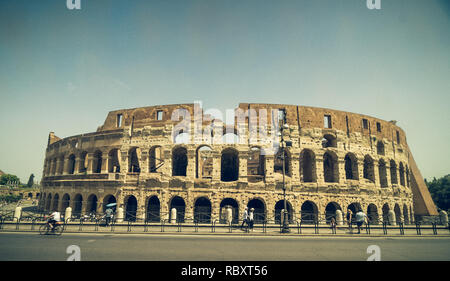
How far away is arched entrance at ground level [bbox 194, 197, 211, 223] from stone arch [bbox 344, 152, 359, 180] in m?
15.1

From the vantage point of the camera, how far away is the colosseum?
19906 millimetres

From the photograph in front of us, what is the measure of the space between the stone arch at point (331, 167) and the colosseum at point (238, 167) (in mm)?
103

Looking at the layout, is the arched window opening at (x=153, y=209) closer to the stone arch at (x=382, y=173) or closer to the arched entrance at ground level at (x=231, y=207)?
the arched entrance at ground level at (x=231, y=207)

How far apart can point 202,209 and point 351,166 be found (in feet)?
52.7

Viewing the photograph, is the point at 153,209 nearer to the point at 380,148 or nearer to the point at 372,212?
the point at 372,212

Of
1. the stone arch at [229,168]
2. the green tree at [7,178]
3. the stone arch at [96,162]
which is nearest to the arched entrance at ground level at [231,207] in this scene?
the stone arch at [229,168]

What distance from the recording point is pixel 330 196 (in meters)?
20.7

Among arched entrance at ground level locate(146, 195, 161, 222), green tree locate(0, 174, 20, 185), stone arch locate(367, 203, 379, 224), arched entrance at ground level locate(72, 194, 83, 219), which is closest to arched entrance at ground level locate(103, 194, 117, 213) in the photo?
arched entrance at ground level locate(72, 194, 83, 219)

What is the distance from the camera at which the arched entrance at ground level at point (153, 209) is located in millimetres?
20159

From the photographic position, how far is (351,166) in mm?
22875

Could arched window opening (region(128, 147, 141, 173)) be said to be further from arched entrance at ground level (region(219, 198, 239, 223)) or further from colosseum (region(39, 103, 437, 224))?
arched entrance at ground level (region(219, 198, 239, 223))

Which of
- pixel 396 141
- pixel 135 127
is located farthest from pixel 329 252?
pixel 396 141

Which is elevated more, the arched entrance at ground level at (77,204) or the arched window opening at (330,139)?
the arched window opening at (330,139)
